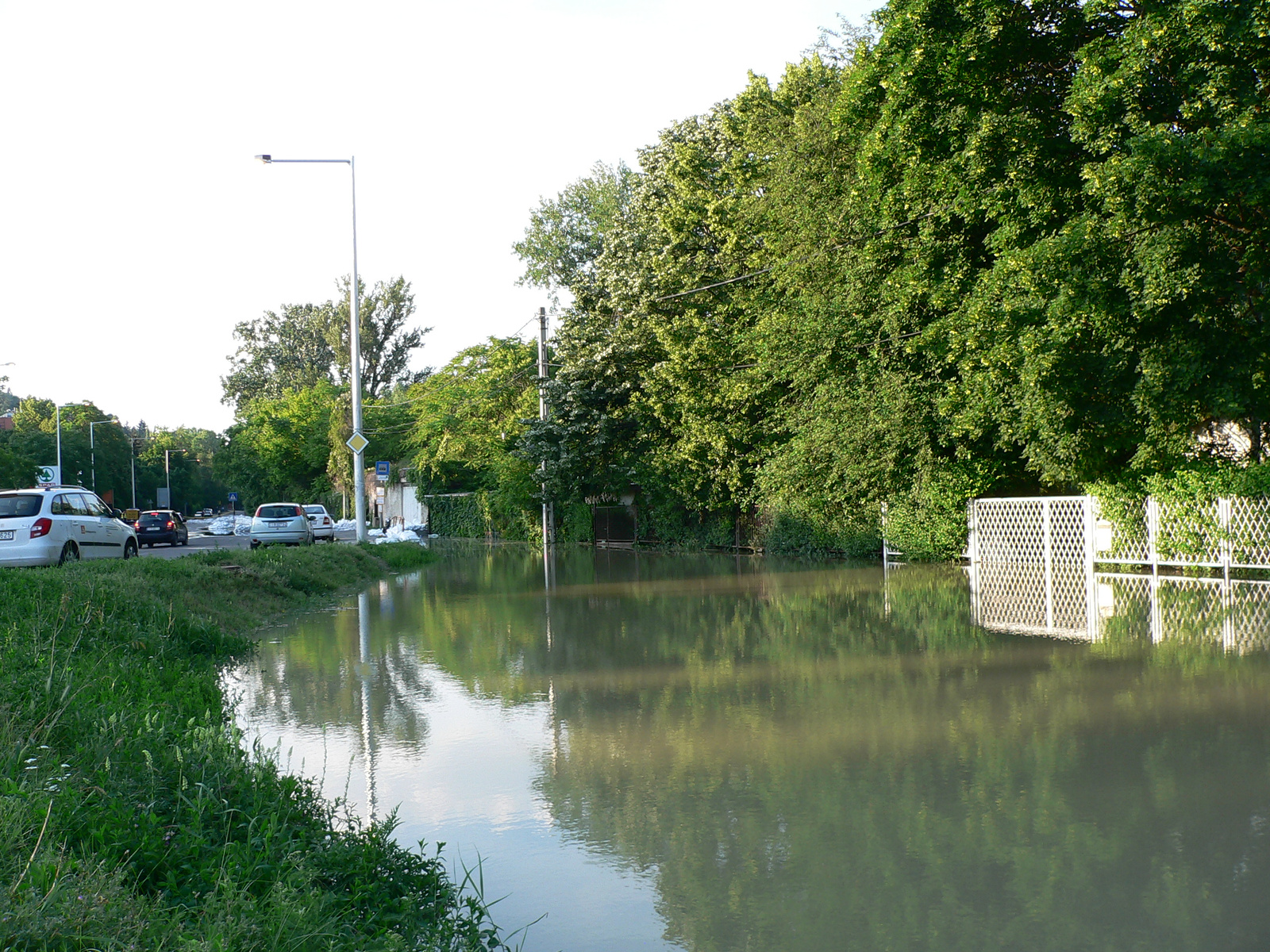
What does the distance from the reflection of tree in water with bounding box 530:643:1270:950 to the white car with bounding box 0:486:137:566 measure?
1380 centimetres

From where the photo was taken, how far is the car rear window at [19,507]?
1930cm

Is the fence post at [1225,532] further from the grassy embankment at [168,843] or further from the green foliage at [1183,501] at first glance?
the grassy embankment at [168,843]

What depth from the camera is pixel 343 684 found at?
1027 cm

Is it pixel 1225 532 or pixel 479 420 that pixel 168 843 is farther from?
pixel 479 420

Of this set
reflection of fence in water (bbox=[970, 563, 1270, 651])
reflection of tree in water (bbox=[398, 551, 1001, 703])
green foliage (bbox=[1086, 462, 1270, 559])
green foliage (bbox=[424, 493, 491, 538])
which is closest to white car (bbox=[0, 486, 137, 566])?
reflection of tree in water (bbox=[398, 551, 1001, 703])

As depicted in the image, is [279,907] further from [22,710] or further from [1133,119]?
[1133,119]

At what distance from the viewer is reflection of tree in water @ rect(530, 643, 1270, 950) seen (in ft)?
14.4

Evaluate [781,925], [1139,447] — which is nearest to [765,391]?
[1139,447]

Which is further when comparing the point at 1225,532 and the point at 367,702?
the point at 1225,532

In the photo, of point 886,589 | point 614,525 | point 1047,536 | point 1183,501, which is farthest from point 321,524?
point 1183,501

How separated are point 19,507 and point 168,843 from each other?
17.6 meters

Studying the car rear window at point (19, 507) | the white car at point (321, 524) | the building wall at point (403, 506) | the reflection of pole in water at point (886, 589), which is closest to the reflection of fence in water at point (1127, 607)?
the reflection of pole in water at point (886, 589)

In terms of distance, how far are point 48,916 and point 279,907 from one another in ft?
2.31

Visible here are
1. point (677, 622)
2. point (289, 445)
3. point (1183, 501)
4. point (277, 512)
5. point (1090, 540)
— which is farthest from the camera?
point (289, 445)
